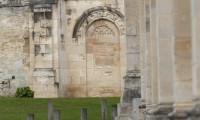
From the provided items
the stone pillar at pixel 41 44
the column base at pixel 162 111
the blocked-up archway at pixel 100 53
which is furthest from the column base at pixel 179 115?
the blocked-up archway at pixel 100 53

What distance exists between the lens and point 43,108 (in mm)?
35750

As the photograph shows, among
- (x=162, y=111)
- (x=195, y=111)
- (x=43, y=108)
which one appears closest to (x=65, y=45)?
(x=43, y=108)

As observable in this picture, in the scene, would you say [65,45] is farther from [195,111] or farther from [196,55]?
[195,111]

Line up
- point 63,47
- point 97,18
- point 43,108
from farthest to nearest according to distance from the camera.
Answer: point 97,18 → point 63,47 → point 43,108

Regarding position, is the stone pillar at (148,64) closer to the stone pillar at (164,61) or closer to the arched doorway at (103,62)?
the stone pillar at (164,61)

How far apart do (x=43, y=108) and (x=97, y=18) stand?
11.0 m

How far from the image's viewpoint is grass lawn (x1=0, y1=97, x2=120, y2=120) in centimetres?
3241

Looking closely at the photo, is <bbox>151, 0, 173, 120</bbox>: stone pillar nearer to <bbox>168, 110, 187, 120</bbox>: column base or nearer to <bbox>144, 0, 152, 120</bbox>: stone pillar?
<bbox>168, 110, 187, 120</bbox>: column base

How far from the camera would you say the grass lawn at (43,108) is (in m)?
32.4

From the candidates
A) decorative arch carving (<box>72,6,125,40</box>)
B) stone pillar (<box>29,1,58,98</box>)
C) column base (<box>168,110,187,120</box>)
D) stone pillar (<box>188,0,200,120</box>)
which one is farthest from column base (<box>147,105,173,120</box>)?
decorative arch carving (<box>72,6,125,40</box>)

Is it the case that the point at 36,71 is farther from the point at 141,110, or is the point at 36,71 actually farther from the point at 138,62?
the point at 141,110

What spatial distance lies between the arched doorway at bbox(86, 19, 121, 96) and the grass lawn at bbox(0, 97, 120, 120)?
14.6 ft

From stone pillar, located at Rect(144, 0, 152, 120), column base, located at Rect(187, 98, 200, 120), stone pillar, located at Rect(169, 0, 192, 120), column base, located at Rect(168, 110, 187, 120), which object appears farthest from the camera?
stone pillar, located at Rect(144, 0, 152, 120)

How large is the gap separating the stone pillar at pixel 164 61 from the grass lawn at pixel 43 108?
14918mm
